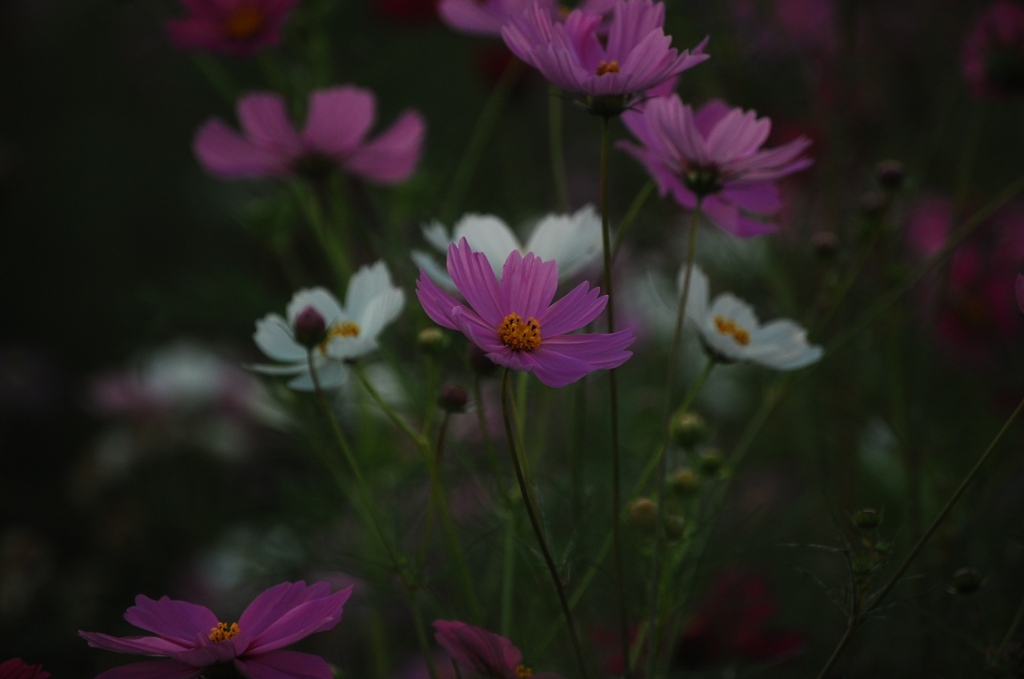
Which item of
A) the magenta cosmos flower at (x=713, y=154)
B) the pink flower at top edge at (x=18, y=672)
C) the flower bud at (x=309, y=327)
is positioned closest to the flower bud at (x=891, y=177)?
the magenta cosmos flower at (x=713, y=154)

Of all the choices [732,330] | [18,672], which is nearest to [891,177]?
[732,330]

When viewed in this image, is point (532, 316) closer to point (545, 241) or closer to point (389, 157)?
point (545, 241)

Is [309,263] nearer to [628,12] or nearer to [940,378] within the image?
[940,378]

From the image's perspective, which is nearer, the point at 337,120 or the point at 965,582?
the point at 965,582

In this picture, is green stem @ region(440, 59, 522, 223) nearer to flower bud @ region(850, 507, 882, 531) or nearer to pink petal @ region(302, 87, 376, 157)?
pink petal @ region(302, 87, 376, 157)

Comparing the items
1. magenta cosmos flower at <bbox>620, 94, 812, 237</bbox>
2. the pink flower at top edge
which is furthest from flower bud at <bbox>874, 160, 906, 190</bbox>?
the pink flower at top edge

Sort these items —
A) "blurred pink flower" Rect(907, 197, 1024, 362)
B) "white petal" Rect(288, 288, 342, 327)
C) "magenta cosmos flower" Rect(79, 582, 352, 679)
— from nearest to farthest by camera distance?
Result: 1. "magenta cosmos flower" Rect(79, 582, 352, 679)
2. "white petal" Rect(288, 288, 342, 327)
3. "blurred pink flower" Rect(907, 197, 1024, 362)
